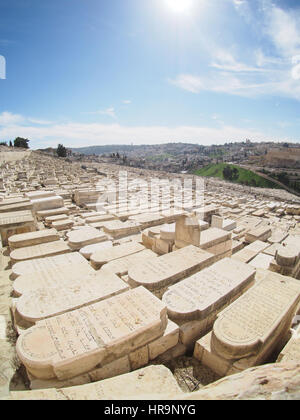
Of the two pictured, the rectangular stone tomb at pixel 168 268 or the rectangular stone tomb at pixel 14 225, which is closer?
the rectangular stone tomb at pixel 168 268

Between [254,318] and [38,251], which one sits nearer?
[254,318]

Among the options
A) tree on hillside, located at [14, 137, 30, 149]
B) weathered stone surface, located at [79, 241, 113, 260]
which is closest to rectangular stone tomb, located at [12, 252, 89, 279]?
weathered stone surface, located at [79, 241, 113, 260]

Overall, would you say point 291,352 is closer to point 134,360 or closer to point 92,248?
point 134,360

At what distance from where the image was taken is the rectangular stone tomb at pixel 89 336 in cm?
225

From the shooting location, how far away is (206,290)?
11.9 feet

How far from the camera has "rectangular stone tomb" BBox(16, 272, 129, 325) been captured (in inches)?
118

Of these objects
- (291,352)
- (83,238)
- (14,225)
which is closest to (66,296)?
(83,238)

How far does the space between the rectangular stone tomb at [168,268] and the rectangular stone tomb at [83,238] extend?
7.40 feet

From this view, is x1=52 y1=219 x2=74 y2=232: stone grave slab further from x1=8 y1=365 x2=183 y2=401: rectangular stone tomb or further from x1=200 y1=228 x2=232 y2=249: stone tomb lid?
x1=8 y1=365 x2=183 y2=401: rectangular stone tomb

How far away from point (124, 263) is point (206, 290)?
1861mm

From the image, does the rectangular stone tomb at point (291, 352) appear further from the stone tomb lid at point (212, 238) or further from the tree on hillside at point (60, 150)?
the tree on hillside at point (60, 150)

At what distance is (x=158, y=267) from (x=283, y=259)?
3482 millimetres

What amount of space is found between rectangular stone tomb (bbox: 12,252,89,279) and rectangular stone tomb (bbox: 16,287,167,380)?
1840mm

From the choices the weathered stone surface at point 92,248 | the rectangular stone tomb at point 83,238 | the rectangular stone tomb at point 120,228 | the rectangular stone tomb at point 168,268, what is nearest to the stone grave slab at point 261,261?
the rectangular stone tomb at point 168,268
